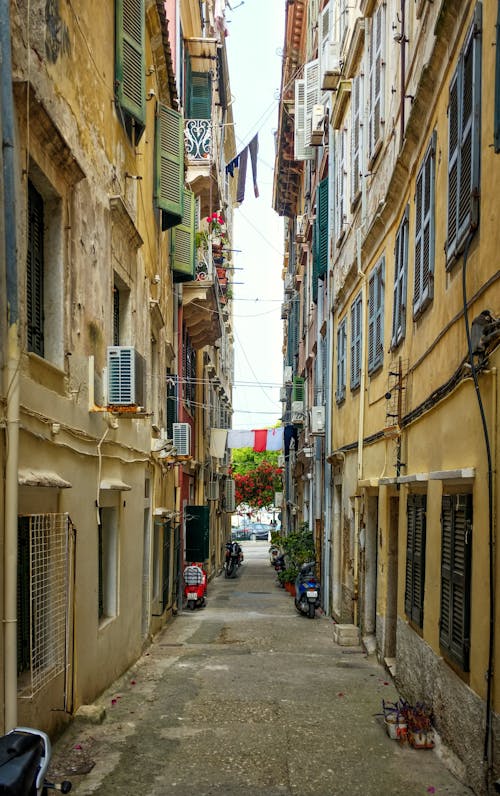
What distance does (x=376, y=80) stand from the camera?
13328 millimetres

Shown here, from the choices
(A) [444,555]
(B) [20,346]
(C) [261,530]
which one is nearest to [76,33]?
(B) [20,346]

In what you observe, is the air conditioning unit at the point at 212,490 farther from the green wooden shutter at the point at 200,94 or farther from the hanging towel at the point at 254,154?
the green wooden shutter at the point at 200,94

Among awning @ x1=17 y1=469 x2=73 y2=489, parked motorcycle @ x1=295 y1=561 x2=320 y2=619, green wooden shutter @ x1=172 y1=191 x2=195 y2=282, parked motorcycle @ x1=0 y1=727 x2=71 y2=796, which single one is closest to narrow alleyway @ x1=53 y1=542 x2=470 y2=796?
awning @ x1=17 y1=469 x2=73 y2=489

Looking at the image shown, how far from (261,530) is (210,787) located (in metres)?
70.4

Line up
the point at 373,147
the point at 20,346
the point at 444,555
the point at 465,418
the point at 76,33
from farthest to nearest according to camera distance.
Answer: the point at 373,147
the point at 76,33
the point at 444,555
the point at 465,418
the point at 20,346

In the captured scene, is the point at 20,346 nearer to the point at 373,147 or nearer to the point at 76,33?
the point at 76,33

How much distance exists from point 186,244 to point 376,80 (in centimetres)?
650

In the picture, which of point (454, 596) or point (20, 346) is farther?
point (454, 596)

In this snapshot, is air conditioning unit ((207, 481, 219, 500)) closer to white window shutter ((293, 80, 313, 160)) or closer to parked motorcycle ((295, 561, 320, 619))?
parked motorcycle ((295, 561, 320, 619))

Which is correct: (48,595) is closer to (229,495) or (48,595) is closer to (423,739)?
(423,739)

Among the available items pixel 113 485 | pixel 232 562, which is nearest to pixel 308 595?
pixel 113 485

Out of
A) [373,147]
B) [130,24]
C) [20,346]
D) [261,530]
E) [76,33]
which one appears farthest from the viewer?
[261,530]

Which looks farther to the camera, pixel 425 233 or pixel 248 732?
pixel 425 233

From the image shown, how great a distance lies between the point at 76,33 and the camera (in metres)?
8.63
